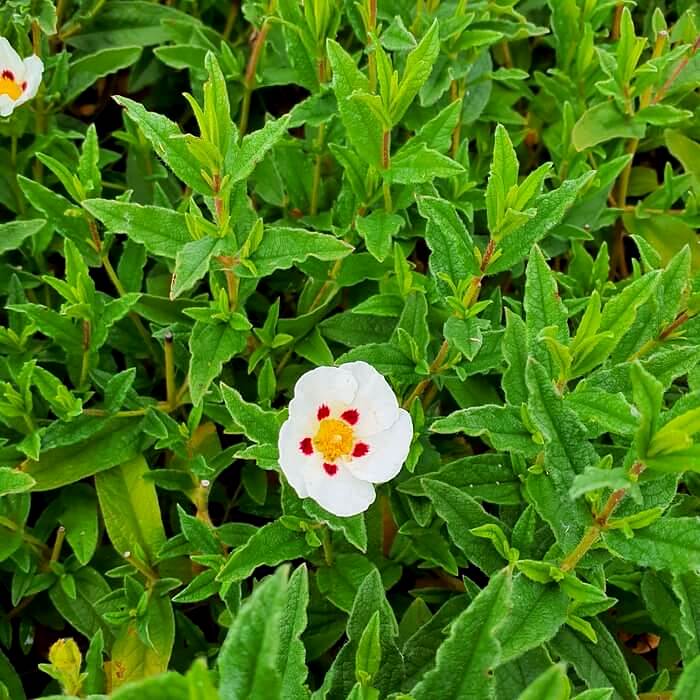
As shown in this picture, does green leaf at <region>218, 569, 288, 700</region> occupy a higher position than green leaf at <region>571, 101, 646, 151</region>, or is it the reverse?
green leaf at <region>571, 101, 646, 151</region>

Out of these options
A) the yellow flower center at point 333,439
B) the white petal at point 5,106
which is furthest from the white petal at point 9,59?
the yellow flower center at point 333,439

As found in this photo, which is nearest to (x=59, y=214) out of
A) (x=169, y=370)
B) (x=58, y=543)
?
(x=169, y=370)

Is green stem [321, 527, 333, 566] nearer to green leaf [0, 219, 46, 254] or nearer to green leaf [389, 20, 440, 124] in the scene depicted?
green leaf [389, 20, 440, 124]

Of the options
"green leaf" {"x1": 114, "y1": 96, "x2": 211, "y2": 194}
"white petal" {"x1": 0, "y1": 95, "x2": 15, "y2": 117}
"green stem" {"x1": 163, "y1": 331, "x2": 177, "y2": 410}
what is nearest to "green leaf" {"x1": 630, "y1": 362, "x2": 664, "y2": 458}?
"green leaf" {"x1": 114, "y1": 96, "x2": 211, "y2": 194}

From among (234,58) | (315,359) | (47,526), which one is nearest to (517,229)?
(315,359)

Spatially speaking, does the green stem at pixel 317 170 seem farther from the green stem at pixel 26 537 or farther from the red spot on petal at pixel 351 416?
the green stem at pixel 26 537

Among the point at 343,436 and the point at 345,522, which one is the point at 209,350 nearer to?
the point at 343,436
